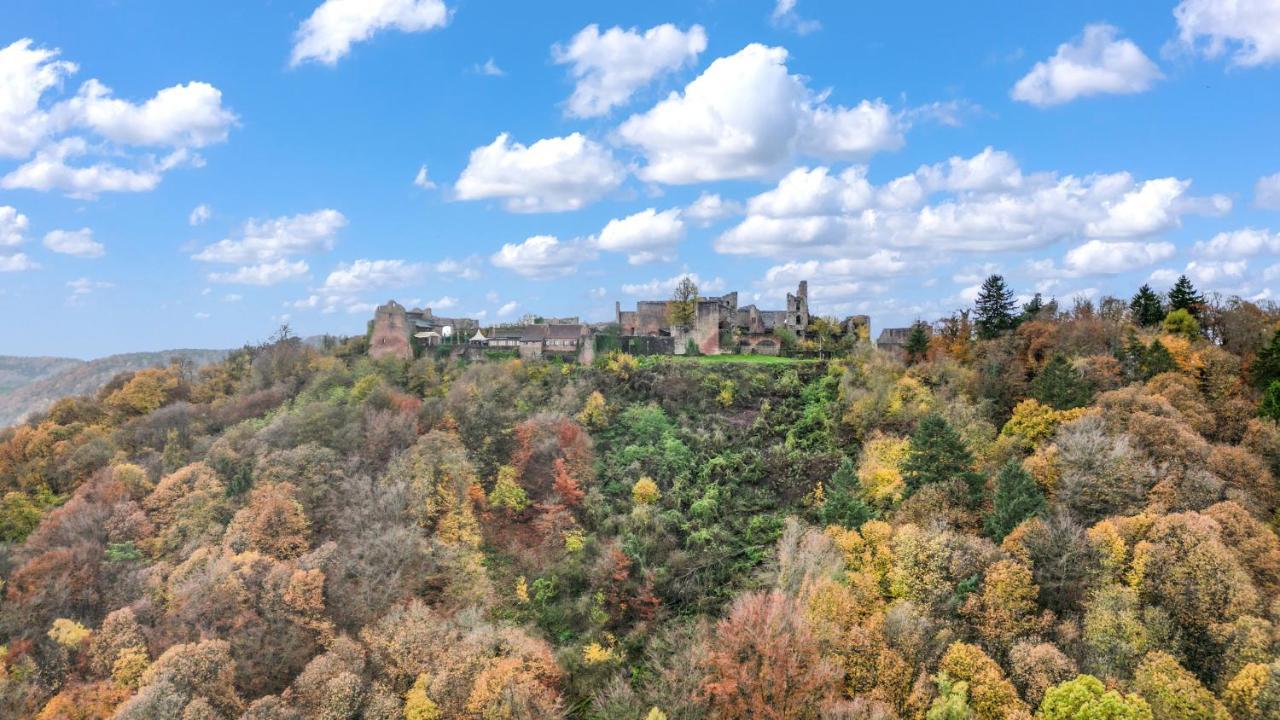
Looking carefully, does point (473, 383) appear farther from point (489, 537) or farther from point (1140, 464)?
point (1140, 464)

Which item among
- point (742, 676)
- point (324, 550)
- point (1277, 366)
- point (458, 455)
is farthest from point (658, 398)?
point (1277, 366)

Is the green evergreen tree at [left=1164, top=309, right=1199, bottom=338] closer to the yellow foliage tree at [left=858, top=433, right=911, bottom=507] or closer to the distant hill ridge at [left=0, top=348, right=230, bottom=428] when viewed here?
the yellow foliage tree at [left=858, top=433, right=911, bottom=507]

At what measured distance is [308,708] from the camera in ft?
89.6

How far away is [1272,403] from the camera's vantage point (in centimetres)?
3256

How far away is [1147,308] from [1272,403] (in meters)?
16.3

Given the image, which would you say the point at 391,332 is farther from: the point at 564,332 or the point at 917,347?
the point at 917,347

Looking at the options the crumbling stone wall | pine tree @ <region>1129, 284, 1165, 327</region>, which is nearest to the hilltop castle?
the crumbling stone wall

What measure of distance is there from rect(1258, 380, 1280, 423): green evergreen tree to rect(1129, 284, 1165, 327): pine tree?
46.5ft

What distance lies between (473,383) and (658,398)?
42.4 ft

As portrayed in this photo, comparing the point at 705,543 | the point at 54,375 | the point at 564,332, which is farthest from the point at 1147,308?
the point at 54,375

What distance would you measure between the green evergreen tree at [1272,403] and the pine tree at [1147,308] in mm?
14173

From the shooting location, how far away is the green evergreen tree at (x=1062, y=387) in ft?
116

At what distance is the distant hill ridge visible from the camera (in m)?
95.8

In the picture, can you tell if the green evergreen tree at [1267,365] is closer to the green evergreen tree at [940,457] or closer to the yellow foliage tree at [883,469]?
the green evergreen tree at [940,457]
